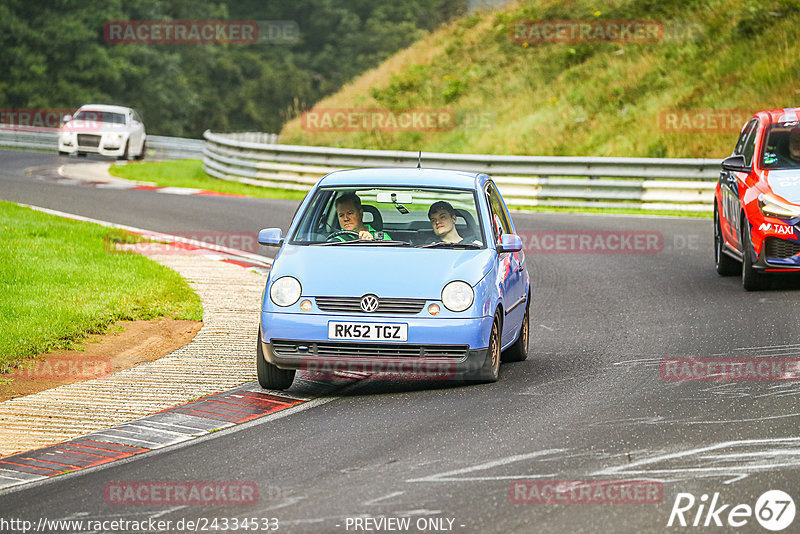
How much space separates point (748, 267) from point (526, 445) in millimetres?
6759

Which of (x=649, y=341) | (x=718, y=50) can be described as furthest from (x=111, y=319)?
(x=718, y=50)
